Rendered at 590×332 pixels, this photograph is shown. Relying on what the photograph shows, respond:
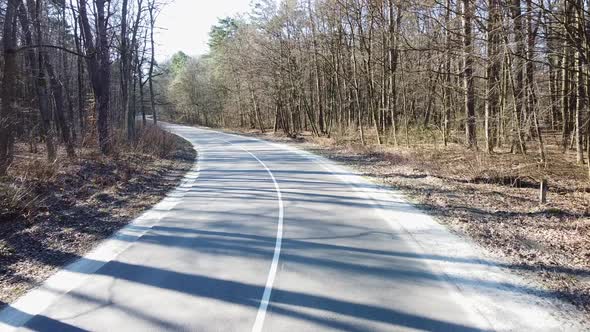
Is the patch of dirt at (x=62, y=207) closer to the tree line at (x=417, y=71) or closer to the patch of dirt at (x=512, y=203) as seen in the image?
the patch of dirt at (x=512, y=203)

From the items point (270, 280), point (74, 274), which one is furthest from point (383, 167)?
point (74, 274)

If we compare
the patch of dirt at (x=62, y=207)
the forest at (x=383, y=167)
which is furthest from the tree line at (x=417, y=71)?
the patch of dirt at (x=62, y=207)

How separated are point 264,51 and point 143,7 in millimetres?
13120

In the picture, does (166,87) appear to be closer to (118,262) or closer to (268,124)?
(268,124)

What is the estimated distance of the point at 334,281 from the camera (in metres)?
6.05

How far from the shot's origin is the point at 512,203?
10.9 meters

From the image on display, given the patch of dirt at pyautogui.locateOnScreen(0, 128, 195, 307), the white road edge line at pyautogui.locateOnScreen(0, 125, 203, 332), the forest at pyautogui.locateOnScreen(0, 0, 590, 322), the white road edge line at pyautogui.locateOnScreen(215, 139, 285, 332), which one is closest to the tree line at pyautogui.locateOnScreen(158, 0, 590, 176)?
the forest at pyautogui.locateOnScreen(0, 0, 590, 322)

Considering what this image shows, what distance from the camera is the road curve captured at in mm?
4941

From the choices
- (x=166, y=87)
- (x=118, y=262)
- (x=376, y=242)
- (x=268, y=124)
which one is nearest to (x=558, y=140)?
(x=376, y=242)

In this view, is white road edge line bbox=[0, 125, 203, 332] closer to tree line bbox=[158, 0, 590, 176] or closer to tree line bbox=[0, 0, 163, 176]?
tree line bbox=[0, 0, 163, 176]

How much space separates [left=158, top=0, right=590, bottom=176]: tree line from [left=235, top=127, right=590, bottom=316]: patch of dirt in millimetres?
1260

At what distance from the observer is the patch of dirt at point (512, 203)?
6590 mm

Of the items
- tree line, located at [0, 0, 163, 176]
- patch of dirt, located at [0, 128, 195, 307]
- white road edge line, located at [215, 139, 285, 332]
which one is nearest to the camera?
white road edge line, located at [215, 139, 285, 332]

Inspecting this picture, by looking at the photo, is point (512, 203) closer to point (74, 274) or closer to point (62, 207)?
point (74, 274)
